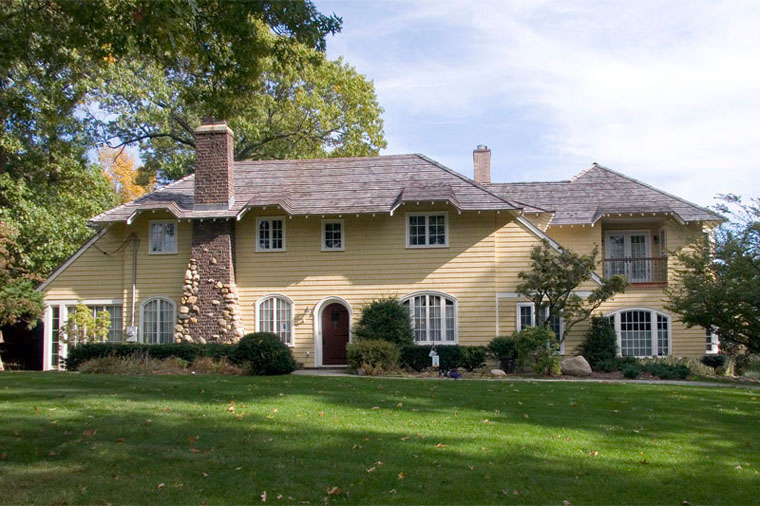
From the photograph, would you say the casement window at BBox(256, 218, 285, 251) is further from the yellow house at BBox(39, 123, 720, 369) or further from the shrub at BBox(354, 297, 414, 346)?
the shrub at BBox(354, 297, 414, 346)

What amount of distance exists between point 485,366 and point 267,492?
14.5 metres

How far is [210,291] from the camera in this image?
72.9 ft

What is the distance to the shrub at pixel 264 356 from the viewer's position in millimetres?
17953

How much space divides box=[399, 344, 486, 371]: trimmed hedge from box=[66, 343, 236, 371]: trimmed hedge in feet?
17.1

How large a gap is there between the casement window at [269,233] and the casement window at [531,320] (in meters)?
7.95

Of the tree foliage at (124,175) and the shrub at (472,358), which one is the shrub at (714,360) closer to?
the shrub at (472,358)

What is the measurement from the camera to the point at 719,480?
26.2ft

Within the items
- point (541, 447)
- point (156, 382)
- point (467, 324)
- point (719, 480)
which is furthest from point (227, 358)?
point (719, 480)

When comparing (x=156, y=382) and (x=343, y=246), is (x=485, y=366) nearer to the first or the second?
(x=343, y=246)

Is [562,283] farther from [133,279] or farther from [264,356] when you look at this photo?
[133,279]

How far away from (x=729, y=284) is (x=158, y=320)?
1691cm

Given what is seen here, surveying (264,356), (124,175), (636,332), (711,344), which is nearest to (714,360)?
(711,344)

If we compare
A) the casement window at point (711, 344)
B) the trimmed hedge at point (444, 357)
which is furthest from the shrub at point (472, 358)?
the casement window at point (711, 344)

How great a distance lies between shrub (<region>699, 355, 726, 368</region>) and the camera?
76.4 feet
